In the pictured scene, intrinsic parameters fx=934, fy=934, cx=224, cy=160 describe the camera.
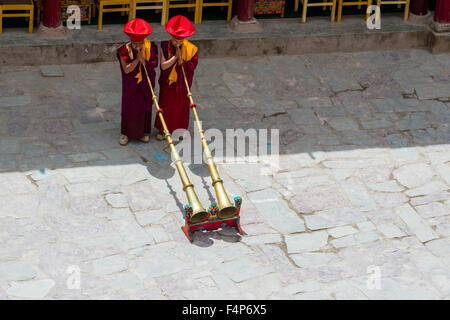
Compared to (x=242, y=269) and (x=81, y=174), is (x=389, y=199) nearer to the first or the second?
(x=242, y=269)

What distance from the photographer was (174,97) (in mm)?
11211

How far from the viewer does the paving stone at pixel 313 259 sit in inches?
380

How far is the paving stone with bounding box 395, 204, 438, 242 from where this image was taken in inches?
401

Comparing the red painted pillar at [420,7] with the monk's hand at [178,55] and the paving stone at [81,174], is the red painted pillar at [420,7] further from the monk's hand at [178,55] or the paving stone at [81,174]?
the paving stone at [81,174]

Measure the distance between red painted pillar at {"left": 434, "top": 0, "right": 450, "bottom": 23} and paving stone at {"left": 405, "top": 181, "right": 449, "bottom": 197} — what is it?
395 cm

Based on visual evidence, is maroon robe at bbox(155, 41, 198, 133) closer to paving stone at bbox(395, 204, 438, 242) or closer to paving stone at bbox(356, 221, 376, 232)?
paving stone at bbox(356, 221, 376, 232)

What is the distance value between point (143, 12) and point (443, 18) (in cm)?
456

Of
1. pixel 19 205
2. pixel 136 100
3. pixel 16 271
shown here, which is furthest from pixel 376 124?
pixel 16 271

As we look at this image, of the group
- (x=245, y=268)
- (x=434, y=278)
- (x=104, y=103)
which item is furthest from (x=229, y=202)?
(x=104, y=103)

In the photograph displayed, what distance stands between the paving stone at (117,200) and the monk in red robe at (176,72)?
1.37 m

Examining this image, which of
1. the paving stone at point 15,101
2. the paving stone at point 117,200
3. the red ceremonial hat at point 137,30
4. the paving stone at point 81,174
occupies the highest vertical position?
the red ceremonial hat at point 137,30

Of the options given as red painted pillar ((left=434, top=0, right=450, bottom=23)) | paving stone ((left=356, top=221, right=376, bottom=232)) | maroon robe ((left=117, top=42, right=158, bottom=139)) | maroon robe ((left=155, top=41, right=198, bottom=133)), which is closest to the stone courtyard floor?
A: paving stone ((left=356, top=221, right=376, bottom=232))

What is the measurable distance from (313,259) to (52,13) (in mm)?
5613

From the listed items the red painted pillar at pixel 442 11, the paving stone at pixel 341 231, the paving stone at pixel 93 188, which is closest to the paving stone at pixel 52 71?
the paving stone at pixel 93 188
